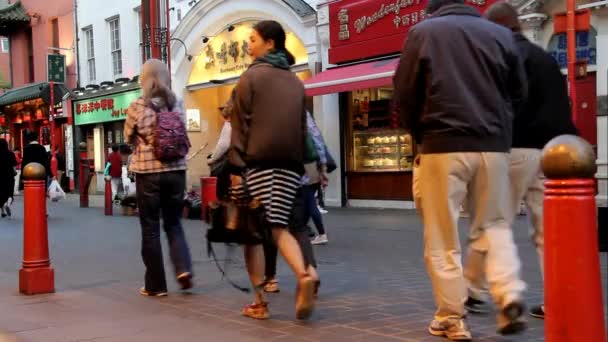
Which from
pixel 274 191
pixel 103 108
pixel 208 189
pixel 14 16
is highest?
pixel 14 16

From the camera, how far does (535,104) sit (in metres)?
4.55

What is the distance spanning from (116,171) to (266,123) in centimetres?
1403

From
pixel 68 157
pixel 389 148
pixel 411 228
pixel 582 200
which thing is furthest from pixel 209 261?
pixel 68 157

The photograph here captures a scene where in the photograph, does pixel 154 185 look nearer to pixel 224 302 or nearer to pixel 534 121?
pixel 224 302

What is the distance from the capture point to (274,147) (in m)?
4.53

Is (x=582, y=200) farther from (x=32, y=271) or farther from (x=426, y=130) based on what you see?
(x=32, y=271)

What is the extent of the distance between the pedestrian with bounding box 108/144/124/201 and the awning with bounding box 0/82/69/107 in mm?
7906

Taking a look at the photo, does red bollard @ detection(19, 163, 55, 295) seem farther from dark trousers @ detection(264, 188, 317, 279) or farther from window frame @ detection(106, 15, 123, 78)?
window frame @ detection(106, 15, 123, 78)

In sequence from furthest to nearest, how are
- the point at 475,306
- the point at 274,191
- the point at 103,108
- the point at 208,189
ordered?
the point at 103,108
the point at 208,189
the point at 475,306
the point at 274,191

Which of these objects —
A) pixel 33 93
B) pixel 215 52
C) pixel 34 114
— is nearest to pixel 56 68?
pixel 33 93

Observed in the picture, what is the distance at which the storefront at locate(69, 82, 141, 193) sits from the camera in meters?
23.5

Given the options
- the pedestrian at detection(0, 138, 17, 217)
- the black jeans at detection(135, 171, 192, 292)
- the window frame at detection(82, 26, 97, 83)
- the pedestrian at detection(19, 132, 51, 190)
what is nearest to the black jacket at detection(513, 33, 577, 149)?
the black jeans at detection(135, 171, 192, 292)

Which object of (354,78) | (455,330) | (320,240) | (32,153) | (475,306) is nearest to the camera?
(455,330)

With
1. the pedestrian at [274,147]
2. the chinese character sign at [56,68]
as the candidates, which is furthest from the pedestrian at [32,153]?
the chinese character sign at [56,68]
